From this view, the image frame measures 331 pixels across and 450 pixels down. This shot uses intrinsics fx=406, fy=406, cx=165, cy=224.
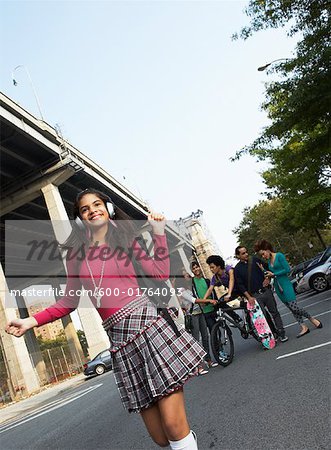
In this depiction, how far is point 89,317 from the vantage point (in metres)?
24.2

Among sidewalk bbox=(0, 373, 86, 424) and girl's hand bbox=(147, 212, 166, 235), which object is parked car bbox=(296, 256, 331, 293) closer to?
sidewalk bbox=(0, 373, 86, 424)

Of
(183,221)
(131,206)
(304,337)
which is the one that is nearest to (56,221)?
(131,206)

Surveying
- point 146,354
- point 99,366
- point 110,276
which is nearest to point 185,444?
point 146,354

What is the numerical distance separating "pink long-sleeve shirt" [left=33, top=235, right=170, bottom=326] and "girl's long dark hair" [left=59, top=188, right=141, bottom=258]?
5cm

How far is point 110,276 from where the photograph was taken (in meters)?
2.34

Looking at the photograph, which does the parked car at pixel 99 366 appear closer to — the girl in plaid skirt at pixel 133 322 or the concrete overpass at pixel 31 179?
the concrete overpass at pixel 31 179

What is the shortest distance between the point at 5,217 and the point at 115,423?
23.9 meters

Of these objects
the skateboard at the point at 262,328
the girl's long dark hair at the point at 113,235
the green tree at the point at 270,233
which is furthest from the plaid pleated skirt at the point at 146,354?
the green tree at the point at 270,233

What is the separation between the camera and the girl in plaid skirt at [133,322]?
6.84 feet

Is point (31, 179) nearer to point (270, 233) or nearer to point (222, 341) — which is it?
point (222, 341)

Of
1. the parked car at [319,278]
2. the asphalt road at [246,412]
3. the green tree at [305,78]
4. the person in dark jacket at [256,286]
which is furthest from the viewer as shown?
the parked car at [319,278]

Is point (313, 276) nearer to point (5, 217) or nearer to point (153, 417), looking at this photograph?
point (153, 417)

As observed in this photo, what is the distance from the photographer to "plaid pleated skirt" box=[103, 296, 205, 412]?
82.8 inches

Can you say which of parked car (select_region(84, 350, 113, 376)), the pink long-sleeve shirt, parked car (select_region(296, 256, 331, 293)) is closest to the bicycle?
the pink long-sleeve shirt
